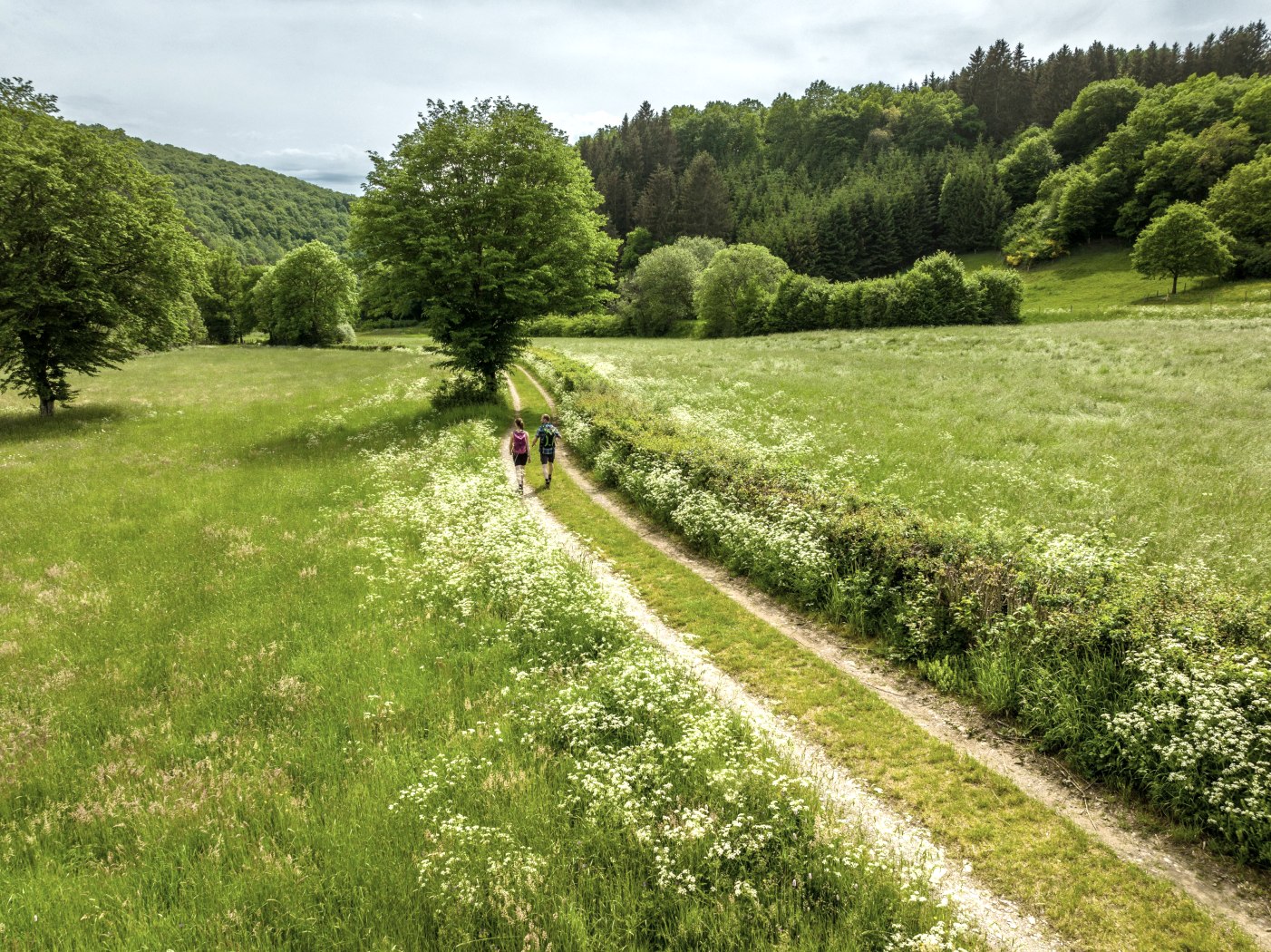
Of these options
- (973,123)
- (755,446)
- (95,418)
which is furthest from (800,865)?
(973,123)

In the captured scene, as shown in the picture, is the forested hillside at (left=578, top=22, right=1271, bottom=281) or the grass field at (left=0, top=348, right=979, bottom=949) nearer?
the grass field at (left=0, top=348, right=979, bottom=949)

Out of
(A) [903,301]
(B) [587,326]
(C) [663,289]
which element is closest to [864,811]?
(A) [903,301]

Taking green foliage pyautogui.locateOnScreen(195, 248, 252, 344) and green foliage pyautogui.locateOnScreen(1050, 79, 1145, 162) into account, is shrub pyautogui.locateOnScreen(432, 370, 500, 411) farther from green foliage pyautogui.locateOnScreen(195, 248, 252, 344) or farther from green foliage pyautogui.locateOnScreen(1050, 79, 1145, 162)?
green foliage pyautogui.locateOnScreen(1050, 79, 1145, 162)

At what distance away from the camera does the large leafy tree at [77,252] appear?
25.4m

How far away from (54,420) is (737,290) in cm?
7222

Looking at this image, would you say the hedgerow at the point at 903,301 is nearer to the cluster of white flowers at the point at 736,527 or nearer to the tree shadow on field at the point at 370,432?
the tree shadow on field at the point at 370,432

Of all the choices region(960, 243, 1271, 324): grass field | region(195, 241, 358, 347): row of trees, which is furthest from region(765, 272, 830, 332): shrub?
region(195, 241, 358, 347): row of trees

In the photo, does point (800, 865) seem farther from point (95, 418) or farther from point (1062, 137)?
point (1062, 137)

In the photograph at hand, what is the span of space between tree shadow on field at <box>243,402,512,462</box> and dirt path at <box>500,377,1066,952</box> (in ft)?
58.9

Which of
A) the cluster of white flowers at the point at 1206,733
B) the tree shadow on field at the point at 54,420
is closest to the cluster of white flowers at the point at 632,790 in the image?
the cluster of white flowers at the point at 1206,733

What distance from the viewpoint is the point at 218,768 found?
6328 millimetres

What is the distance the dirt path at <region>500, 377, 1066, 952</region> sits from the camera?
15.7 ft

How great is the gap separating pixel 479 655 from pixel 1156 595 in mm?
9646

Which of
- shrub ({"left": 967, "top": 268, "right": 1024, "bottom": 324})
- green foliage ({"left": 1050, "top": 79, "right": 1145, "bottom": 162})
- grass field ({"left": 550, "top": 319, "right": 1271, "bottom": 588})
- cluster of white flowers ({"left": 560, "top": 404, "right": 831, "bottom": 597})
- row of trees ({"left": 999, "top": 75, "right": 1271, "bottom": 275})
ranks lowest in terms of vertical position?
cluster of white flowers ({"left": 560, "top": 404, "right": 831, "bottom": 597})
